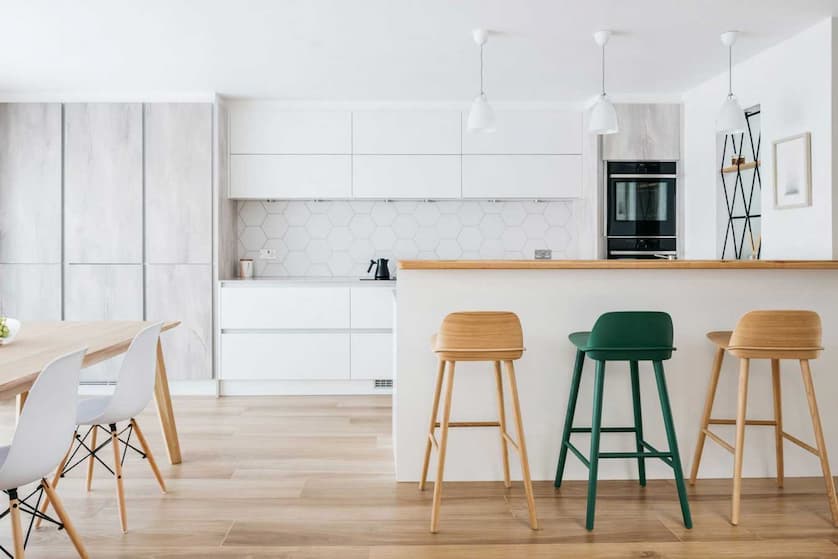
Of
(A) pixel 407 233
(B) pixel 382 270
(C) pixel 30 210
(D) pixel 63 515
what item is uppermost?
(C) pixel 30 210

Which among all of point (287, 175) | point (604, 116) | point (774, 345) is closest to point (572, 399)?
point (774, 345)

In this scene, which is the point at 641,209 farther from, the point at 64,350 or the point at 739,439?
the point at 64,350

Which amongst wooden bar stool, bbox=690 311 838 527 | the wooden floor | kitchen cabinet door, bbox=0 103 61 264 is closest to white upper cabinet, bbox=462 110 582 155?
the wooden floor

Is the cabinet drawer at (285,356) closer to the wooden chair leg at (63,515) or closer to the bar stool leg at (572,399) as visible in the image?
the bar stool leg at (572,399)

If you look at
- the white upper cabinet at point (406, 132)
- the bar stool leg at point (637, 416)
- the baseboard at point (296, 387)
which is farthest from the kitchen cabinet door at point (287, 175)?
the bar stool leg at point (637, 416)

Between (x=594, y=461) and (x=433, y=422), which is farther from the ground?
(x=433, y=422)

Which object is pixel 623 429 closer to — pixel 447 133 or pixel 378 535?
pixel 378 535

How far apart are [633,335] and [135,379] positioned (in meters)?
2.02

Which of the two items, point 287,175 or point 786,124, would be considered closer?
point 786,124

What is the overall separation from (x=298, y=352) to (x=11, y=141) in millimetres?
2672

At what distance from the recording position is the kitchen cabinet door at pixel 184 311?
5.02 meters

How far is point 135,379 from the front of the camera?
272 cm

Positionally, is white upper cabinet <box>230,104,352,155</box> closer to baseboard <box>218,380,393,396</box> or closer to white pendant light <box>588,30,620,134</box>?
baseboard <box>218,380,393,396</box>

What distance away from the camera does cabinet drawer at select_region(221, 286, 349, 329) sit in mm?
5039
